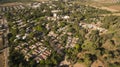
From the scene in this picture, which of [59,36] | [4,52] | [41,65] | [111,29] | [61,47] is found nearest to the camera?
[41,65]

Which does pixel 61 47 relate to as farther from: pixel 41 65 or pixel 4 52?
pixel 4 52

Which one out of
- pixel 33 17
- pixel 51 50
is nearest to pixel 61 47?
pixel 51 50

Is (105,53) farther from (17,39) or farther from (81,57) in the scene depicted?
(17,39)

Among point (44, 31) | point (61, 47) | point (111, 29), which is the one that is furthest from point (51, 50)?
point (111, 29)

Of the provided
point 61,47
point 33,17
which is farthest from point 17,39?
point 33,17

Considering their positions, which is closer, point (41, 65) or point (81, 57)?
point (41, 65)

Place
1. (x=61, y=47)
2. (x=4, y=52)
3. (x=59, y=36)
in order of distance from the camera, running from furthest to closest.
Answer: (x=59, y=36) → (x=61, y=47) → (x=4, y=52)

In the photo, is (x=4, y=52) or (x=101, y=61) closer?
(x=101, y=61)

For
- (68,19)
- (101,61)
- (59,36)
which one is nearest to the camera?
(101,61)

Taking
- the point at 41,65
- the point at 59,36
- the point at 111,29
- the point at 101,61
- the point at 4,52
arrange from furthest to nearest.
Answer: the point at 111,29 < the point at 59,36 < the point at 4,52 < the point at 101,61 < the point at 41,65
